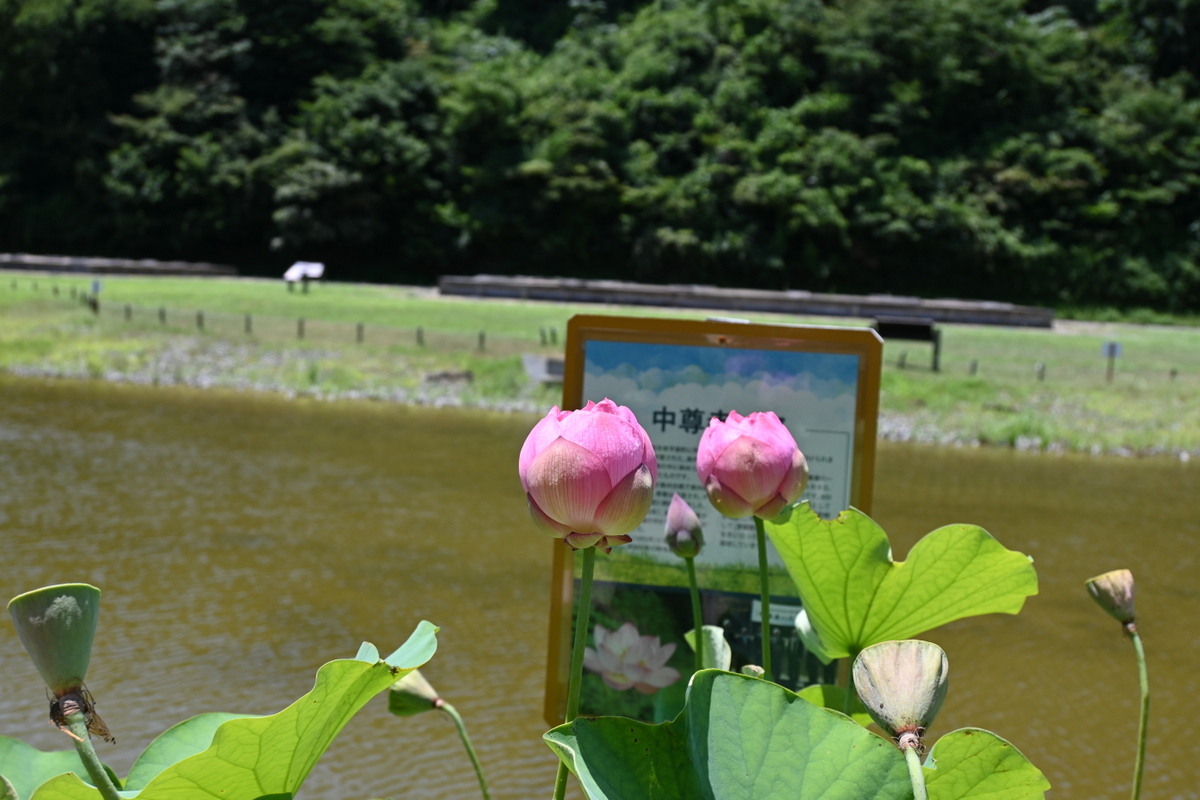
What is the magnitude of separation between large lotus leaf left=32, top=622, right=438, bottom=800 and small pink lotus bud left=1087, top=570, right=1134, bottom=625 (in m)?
0.65

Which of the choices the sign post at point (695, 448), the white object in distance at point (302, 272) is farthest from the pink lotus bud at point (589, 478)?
the white object in distance at point (302, 272)

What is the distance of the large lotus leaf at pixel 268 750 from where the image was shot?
681 millimetres

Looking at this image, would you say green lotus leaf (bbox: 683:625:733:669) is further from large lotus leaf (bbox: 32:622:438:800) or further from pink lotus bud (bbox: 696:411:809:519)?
large lotus leaf (bbox: 32:622:438:800)

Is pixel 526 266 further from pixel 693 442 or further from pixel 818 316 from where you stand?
pixel 693 442

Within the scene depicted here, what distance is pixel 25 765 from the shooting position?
85 centimetres

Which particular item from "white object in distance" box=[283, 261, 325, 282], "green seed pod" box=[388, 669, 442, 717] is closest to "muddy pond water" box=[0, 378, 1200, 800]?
"green seed pod" box=[388, 669, 442, 717]

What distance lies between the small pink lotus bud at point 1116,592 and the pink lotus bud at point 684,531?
1.26ft

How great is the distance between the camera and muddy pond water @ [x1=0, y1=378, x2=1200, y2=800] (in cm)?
325

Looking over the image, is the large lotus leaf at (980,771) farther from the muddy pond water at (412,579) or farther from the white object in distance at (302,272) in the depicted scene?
the white object in distance at (302,272)

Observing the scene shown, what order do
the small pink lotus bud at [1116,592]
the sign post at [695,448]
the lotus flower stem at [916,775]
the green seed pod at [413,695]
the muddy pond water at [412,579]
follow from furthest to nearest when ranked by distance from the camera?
the muddy pond water at [412,579] → the sign post at [695,448] → the green seed pod at [413,695] → the small pink lotus bud at [1116,592] → the lotus flower stem at [916,775]

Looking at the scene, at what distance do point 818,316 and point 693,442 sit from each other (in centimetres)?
1782

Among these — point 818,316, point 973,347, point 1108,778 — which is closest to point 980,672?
point 1108,778

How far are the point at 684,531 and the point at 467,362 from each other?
10.7 m

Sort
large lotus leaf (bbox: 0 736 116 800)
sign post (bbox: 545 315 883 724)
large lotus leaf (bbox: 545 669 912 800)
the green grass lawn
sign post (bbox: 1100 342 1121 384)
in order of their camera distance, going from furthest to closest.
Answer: sign post (bbox: 1100 342 1121 384), the green grass lawn, sign post (bbox: 545 315 883 724), large lotus leaf (bbox: 0 736 116 800), large lotus leaf (bbox: 545 669 912 800)
